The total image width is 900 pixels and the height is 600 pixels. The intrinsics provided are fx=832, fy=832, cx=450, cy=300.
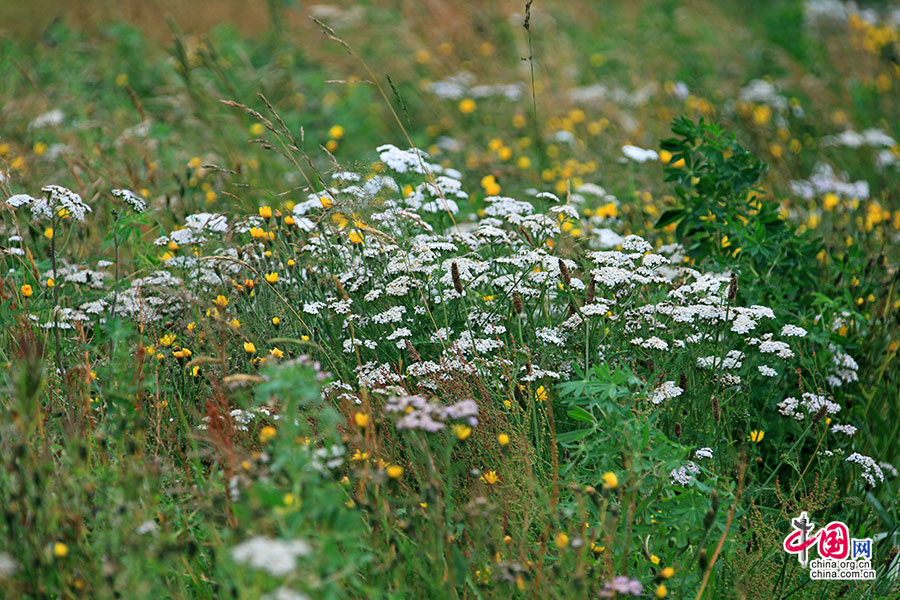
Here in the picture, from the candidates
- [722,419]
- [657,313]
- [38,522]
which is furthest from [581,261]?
[38,522]

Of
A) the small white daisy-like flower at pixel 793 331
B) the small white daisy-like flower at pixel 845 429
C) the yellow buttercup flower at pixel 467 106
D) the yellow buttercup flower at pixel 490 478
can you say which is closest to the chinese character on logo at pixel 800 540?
the small white daisy-like flower at pixel 845 429

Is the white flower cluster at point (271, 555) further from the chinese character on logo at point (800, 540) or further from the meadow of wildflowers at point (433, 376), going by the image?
the chinese character on logo at point (800, 540)

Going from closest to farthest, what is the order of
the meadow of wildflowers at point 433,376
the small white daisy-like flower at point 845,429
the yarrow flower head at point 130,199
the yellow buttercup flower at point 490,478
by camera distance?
1. the meadow of wildflowers at point 433,376
2. the yellow buttercup flower at point 490,478
3. the small white daisy-like flower at point 845,429
4. the yarrow flower head at point 130,199

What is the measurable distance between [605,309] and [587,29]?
8.07 m

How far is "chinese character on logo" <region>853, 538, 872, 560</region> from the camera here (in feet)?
8.89

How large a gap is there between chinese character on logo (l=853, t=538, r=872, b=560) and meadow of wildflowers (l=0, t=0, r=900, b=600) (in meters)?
0.06

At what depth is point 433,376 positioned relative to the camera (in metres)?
2.81

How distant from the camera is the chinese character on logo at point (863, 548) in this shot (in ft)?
8.89

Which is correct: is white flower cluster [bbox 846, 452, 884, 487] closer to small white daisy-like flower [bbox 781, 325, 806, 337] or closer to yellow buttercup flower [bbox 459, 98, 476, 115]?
small white daisy-like flower [bbox 781, 325, 806, 337]

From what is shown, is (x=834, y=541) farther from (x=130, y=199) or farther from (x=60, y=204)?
(x=60, y=204)

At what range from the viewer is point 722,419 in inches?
120

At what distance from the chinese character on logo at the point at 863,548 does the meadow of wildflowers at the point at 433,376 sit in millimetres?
58

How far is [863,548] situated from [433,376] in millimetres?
1521

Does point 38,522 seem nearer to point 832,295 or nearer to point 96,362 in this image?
point 96,362
